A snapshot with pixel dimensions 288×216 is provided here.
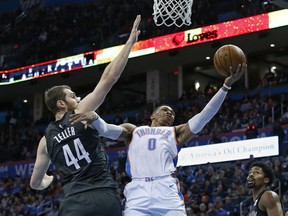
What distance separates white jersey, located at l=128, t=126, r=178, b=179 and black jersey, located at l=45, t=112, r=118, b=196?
0.98 m

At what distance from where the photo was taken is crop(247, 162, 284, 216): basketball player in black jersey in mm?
5625

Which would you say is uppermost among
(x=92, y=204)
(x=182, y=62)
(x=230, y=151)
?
(x=182, y=62)

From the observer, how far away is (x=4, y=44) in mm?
29062

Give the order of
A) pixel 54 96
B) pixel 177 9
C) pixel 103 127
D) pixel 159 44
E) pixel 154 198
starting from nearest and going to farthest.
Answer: pixel 54 96, pixel 103 127, pixel 154 198, pixel 177 9, pixel 159 44

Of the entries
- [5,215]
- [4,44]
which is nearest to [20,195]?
[5,215]

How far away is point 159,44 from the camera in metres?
22.7

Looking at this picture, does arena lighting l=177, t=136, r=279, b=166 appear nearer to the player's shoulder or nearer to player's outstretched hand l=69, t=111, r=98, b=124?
the player's shoulder

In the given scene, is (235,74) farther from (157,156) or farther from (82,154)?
(82,154)

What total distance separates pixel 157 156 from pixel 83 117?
130 cm

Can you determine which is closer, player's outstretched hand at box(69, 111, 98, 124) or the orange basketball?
player's outstretched hand at box(69, 111, 98, 124)

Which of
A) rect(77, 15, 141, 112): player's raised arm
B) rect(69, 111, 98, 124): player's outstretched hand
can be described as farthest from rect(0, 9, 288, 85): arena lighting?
rect(69, 111, 98, 124): player's outstretched hand

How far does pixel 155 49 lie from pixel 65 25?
6705 mm

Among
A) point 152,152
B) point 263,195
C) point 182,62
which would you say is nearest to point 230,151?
point 182,62

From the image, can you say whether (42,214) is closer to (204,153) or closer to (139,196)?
(204,153)
